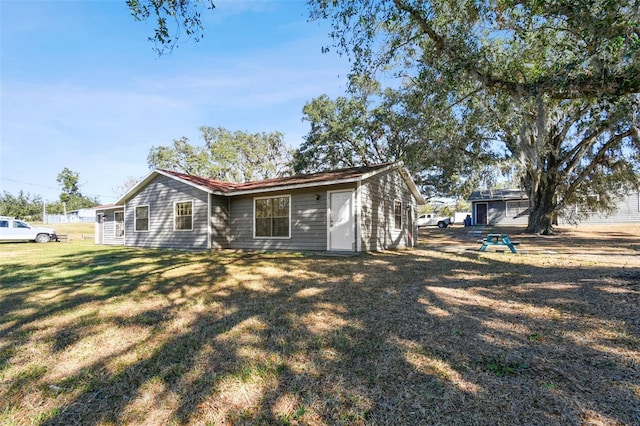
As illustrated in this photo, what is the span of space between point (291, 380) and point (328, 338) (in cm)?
84

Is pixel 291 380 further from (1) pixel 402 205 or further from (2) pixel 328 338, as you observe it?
(1) pixel 402 205

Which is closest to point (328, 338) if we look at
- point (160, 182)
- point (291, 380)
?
point (291, 380)

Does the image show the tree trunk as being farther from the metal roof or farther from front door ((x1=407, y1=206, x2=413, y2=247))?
the metal roof

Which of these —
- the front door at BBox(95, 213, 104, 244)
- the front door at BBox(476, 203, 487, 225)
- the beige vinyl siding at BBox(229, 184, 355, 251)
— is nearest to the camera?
the beige vinyl siding at BBox(229, 184, 355, 251)

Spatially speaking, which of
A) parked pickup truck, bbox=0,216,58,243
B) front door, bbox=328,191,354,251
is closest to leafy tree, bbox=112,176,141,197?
parked pickup truck, bbox=0,216,58,243

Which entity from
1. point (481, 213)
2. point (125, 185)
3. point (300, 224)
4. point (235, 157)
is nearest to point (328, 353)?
point (300, 224)

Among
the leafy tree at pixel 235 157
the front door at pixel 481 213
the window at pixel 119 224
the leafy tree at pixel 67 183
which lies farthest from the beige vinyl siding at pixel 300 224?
the leafy tree at pixel 67 183

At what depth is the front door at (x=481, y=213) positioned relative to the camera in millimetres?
30156

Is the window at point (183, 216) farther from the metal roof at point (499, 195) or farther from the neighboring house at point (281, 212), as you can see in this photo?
the metal roof at point (499, 195)

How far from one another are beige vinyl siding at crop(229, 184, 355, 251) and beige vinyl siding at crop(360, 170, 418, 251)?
110 centimetres

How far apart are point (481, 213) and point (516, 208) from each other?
9.86ft

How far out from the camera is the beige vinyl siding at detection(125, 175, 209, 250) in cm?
1326

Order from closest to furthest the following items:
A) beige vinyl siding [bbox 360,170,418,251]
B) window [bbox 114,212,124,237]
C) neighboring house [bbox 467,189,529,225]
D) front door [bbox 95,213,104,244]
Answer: beige vinyl siding [bbox 360,170,418,251]
window [bbox 114,212,124,237]
front door [bbox 95,213,104,244]
neighboring house [bbox 467,189,529,225]

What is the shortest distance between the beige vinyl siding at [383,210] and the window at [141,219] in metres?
10.9
